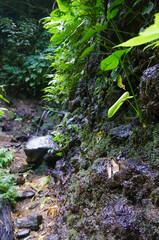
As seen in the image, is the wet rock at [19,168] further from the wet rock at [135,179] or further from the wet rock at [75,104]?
the wet rock at [135,179]

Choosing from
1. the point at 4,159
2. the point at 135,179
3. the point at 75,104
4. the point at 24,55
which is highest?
the point at 24,55

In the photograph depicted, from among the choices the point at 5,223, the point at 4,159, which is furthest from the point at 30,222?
the point at 4,159

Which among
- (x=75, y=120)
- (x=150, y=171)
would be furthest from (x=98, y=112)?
(x=150, y=171)

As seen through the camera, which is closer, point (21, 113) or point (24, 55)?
point (21, 113)

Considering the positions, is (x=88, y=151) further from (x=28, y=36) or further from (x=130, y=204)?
(x=28, y=36)

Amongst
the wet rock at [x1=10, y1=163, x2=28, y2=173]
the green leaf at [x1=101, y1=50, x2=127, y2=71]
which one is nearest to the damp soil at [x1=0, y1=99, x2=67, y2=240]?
the wet rock at [x1=10, y1=163, x2=28, y2=173]

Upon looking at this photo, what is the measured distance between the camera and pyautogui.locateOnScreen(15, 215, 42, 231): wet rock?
2.12 metres

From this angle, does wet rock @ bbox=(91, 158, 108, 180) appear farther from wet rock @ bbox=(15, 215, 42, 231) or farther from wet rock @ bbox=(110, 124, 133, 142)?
wet rock @ bbox=(15, 215, 42, 231)

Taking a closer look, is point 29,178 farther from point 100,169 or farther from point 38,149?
point 100,169

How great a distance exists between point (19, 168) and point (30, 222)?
4.91ft

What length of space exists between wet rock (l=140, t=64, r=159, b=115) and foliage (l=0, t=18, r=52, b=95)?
197 inches

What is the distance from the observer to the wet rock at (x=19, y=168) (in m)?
3.40

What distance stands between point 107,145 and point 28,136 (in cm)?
393

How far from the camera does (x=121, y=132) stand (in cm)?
152
